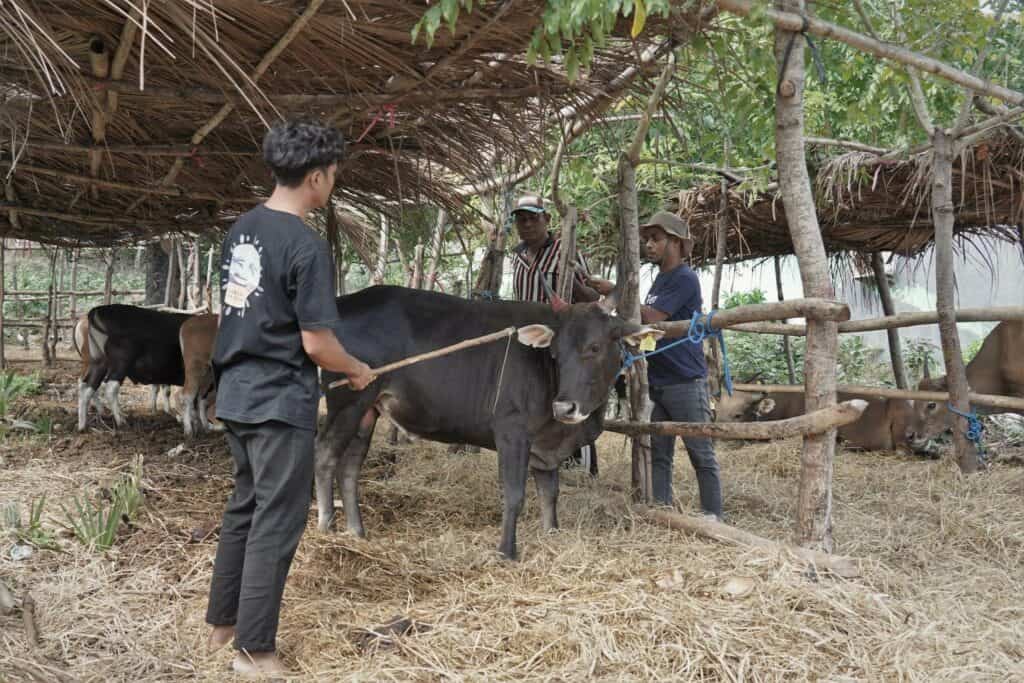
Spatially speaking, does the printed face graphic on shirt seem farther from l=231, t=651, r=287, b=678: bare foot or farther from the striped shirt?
the striped shirt

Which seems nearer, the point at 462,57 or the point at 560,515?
the point at 462,57

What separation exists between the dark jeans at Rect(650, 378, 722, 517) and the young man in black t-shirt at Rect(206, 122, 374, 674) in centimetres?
251

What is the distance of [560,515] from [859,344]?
1106cm

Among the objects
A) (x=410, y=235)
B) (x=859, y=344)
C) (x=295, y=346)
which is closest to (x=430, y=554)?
(x=295, y=346)

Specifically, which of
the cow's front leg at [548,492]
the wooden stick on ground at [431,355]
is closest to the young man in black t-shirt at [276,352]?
the wooden stick on ground at [431,355]

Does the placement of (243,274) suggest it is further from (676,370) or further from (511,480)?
(676,370)

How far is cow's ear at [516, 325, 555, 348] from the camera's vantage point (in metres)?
4.77

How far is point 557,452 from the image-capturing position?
5188mm

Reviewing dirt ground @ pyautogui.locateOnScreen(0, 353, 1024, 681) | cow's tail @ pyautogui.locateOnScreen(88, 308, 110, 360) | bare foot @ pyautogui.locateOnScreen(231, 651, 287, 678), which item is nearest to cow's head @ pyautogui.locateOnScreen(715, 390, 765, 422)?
dirt ground @ pyautogui.locateOnScreen(0, 353, 1024, 681)

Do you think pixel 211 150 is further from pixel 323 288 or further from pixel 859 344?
pixel 859 344

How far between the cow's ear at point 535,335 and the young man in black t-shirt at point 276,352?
166cm

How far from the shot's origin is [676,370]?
5.26 m

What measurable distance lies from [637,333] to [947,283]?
3082mm

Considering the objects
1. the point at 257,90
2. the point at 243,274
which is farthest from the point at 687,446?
the point at 257,90
